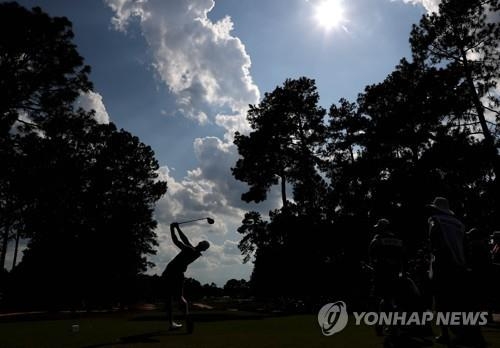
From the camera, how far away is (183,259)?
10.3m

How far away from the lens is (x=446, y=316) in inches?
210

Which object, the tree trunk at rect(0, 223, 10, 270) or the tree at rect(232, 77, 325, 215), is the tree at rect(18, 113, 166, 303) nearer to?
the tree trunk at rect(0, 223, 10, 270)

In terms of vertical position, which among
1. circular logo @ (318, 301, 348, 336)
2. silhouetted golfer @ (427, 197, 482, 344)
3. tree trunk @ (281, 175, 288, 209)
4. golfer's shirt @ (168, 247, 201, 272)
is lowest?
circular logo @ (318, 301, 348, 336)

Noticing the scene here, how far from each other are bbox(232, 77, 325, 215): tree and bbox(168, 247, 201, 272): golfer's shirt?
2814cm

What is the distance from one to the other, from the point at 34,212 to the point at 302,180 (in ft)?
69.7


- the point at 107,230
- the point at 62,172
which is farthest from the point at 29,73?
the point at 107,230

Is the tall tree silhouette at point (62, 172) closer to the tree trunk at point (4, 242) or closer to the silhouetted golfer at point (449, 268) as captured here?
the tree trunk at point (4, 242)

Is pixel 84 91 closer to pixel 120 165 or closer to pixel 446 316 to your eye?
pixel 120 165

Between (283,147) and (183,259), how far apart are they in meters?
29.6

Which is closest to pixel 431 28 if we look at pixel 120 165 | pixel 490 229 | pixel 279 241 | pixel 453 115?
pixel 453 115

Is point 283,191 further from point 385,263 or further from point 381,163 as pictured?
point 385,263

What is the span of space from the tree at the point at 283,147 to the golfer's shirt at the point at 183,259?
1108 inches

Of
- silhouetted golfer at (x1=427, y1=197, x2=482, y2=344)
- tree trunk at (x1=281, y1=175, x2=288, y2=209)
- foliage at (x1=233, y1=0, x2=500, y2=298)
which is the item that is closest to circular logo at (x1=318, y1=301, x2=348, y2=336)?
silhouetted golfer at (x1=427, y1=197, x2=482, y2=344)

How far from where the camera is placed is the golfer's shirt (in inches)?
403
